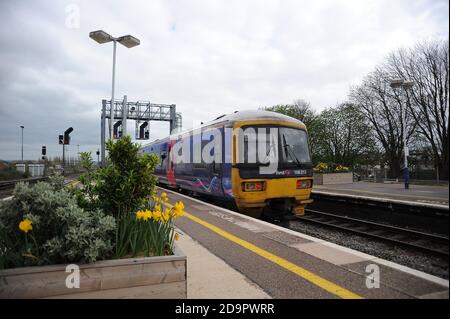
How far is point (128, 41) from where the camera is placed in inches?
541

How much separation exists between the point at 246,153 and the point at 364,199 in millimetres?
4915

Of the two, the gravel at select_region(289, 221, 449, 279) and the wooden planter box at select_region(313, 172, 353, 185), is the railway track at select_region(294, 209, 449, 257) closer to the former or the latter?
the gravel at select_region(289, 221, 449, 279)

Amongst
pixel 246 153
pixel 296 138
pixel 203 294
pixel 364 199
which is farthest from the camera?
pixel 364 199

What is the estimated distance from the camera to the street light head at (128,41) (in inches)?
535

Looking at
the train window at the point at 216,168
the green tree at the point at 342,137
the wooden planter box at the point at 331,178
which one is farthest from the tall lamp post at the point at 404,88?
the green tree at the point at 342,137

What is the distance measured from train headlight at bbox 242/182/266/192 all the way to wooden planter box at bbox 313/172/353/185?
16.1m

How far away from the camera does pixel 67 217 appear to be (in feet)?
10.8

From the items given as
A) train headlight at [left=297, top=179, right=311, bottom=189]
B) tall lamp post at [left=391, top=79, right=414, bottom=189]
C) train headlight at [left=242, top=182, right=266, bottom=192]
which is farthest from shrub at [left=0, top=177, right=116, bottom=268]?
train headlight at [left=297, top=179, right=311, bottom=189]

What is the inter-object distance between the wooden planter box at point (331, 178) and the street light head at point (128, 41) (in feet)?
51.3

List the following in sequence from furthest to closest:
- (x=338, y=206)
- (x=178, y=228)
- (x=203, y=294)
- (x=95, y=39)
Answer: (x=95, y=39), (x=338, y=206), (x=178, y=228), (x=203, y=294)

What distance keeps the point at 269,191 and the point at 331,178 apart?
1669 cm

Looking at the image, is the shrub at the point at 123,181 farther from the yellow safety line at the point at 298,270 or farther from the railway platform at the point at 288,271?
the yellow safety line at the point at 298,270
